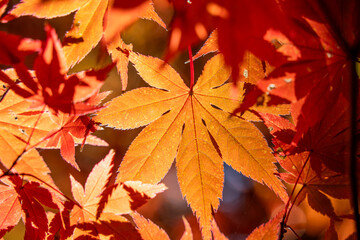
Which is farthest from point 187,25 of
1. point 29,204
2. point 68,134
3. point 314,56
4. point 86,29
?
point 29,204

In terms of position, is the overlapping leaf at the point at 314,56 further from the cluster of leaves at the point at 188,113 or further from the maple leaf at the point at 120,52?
the maple leaf at the point at 120,52

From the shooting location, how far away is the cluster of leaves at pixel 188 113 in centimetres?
54

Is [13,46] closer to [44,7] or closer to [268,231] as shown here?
[44,7]

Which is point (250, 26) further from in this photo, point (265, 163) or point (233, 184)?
point (233, 184)

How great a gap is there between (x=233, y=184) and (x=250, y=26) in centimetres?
263

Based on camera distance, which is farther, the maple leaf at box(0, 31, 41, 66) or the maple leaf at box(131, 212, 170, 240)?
the maple leaf at box(131, 212, 170, 240)

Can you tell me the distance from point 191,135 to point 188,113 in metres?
0.08

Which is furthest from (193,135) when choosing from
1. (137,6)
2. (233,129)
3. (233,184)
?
(233,184)

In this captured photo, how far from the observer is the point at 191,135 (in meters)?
0.91

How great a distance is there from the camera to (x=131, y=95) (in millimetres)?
846

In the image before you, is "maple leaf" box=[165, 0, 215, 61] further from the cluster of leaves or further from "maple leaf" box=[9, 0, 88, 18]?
"maple leaf" box=[9, 0, 88, 18]

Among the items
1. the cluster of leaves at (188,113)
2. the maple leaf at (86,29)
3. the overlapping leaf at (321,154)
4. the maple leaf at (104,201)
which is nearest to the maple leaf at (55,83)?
the cluster of leaves at (188,113)

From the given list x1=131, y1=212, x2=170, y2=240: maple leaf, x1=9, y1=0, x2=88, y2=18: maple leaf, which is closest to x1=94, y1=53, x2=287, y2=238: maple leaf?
x1=131, y1=212, x2=170, y2=240: maple leaf

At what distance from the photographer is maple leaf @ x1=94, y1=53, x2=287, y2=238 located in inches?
31.6
